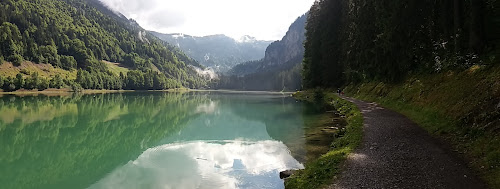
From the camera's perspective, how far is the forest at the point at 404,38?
92.1 ft

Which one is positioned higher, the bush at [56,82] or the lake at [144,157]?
the bush at [56,82]

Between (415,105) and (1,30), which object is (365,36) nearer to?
(415,105)

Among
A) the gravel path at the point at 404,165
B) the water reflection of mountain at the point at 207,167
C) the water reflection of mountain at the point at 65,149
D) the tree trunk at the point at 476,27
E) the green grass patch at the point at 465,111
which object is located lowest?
the water reflection of mountain at the point at 65,149

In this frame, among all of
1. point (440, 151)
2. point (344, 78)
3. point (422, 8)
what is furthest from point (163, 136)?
point (344, 78)

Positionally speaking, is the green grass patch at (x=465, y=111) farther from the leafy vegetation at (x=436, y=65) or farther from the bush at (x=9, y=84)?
the bush at (x=9, y=84)

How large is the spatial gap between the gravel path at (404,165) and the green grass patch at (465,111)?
705 mm

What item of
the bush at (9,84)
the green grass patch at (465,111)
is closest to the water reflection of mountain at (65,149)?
the green grass patch at (465,111)

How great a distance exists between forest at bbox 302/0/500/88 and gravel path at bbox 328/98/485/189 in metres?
11.1

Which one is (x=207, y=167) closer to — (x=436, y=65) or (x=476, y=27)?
(x=476, y=27)

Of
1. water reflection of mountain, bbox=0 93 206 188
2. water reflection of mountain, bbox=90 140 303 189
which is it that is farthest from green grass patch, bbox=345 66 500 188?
water reflection of mountain, bbox=0 93 206 188

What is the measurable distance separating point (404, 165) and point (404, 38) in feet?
110

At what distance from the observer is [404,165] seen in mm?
13805

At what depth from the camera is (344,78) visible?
7712 centimetres

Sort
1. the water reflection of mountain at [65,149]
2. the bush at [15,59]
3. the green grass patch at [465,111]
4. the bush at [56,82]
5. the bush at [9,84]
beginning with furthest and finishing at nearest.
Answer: the bush at [15,59] → the bush at [56,82] → the bush at [9,84] → the water reflection of mountain at [65,149] → the green grass patch at [465,111]
